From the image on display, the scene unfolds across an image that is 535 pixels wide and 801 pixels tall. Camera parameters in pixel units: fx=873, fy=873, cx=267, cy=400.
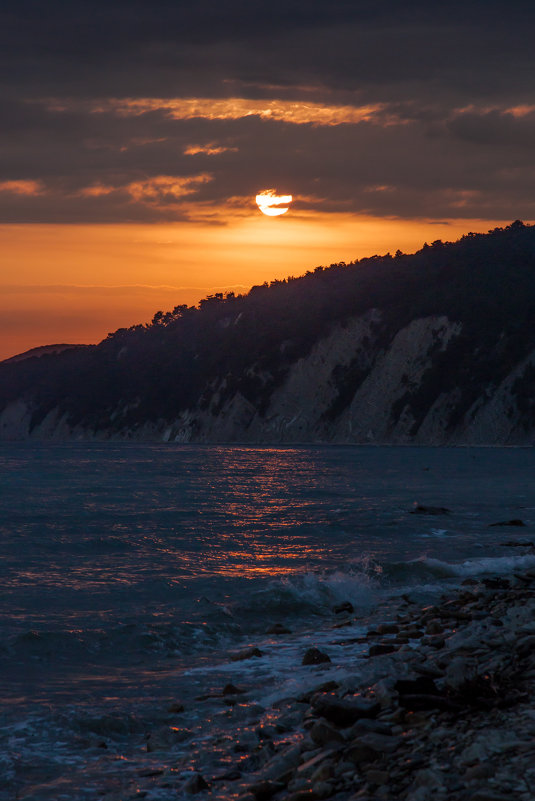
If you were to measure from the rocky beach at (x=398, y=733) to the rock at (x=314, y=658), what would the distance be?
0.07m

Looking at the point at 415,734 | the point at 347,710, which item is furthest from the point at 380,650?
the point at 415,734

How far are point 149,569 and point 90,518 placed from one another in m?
13.0

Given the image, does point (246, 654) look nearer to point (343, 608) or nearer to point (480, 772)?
point (343, 608)

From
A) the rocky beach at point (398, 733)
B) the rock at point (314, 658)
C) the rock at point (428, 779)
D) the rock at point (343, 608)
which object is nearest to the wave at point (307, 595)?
the rock at point (343, 608)

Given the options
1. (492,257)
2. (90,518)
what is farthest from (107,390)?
(90,518)

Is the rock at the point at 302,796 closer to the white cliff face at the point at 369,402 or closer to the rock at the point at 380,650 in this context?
the rock at the point at 380,650

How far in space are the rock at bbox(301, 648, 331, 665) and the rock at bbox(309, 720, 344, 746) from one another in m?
3.71

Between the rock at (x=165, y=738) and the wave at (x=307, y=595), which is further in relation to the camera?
the wave at (x=307, y=595)

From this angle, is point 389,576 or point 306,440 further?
point 306,440

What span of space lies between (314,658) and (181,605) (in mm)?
5308

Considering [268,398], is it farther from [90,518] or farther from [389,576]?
[389,576]

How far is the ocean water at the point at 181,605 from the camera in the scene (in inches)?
352

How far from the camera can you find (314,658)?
1180cm

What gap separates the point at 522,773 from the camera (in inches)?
246
